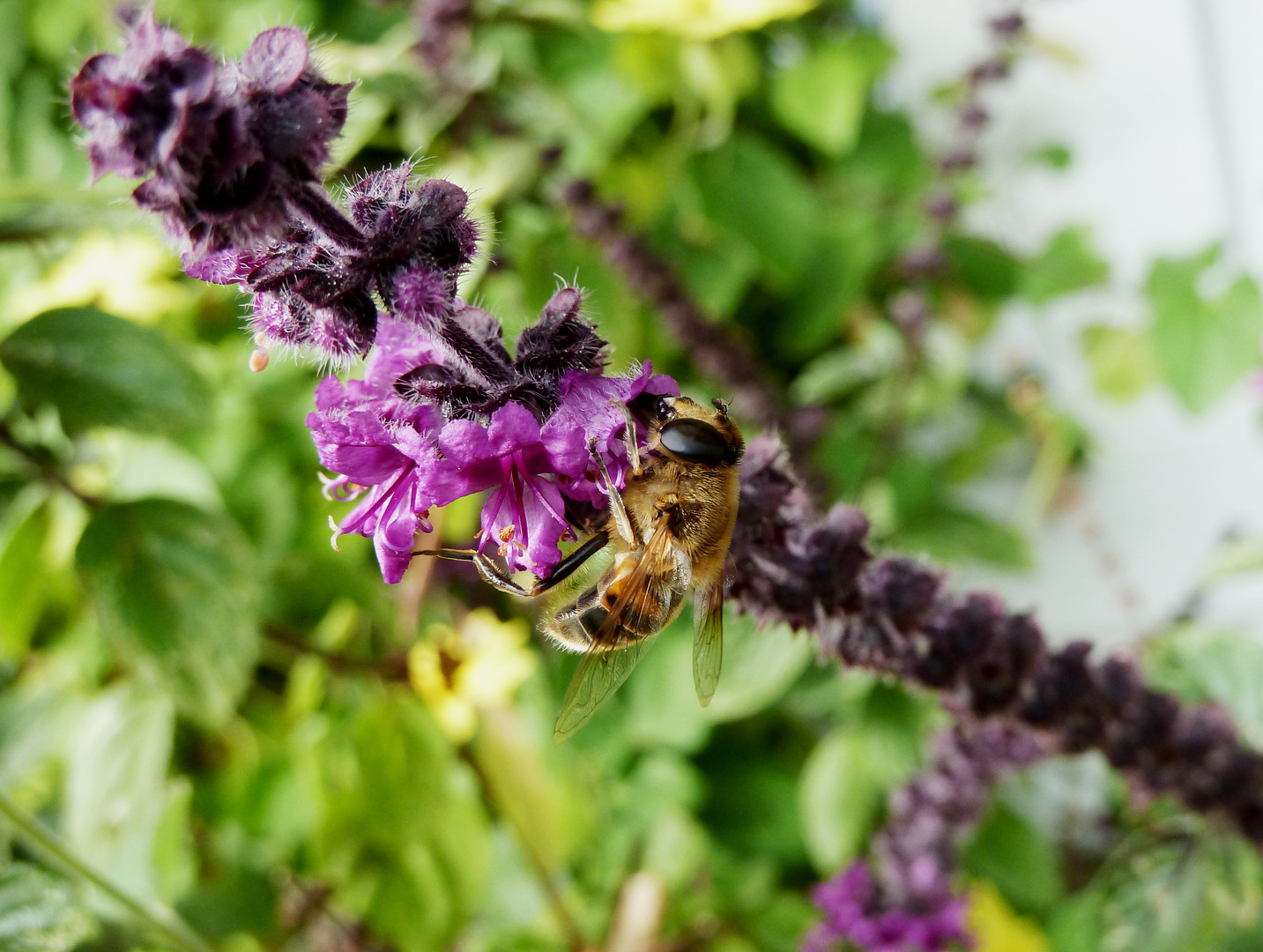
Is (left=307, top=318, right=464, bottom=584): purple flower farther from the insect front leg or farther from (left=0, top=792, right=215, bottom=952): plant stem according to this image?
(left=0, top=792, right=215, bottom=952): plant stem

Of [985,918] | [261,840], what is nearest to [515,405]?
[261,840]

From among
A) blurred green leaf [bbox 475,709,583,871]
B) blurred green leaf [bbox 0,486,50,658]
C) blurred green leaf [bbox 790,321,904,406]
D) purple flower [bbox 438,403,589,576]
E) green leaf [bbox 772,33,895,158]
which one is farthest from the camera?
blurred green leaf [bbox 790,321,904,406]

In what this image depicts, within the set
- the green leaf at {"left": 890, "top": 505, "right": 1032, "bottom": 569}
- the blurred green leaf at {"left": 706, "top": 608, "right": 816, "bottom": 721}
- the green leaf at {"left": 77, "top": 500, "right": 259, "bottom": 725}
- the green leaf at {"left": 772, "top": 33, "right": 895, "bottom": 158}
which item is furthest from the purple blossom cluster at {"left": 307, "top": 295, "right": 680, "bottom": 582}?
the green leaf at {"left": 772, "top": 33, "right": 895, "bottom": 158}

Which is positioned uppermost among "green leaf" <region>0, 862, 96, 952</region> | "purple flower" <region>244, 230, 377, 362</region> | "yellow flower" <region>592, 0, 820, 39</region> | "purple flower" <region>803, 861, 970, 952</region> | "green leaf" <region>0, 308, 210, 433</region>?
"purple flower" <region>244, 230, 377, 362</region>

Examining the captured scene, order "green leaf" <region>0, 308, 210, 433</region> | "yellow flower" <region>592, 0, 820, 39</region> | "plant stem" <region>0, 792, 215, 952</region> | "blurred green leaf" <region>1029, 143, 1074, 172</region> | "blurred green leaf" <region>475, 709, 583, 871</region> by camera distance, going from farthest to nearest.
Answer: "blurred green leaf" <region>1029, 143, 1074, 172</region> → "yellow flower" <region>592, 0, 820, 39</region> → "blurred green leaf" <region>475, 709, 583, 871</region> → "green leaf" <region>0, 308, 210, 433</region> → "plant stem" <region>0, 792, 215, 952</region>

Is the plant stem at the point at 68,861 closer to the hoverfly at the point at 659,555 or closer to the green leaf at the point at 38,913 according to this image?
the green leaf at the point at 38,913

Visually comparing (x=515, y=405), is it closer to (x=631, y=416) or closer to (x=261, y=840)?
(x=631, y=416)

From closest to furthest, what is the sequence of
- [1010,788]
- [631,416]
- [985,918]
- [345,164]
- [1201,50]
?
[631,416] < [345,164] < [985,918] < [1201,50] < [1010,788]

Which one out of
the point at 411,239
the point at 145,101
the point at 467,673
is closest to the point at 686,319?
the point at 467,673
